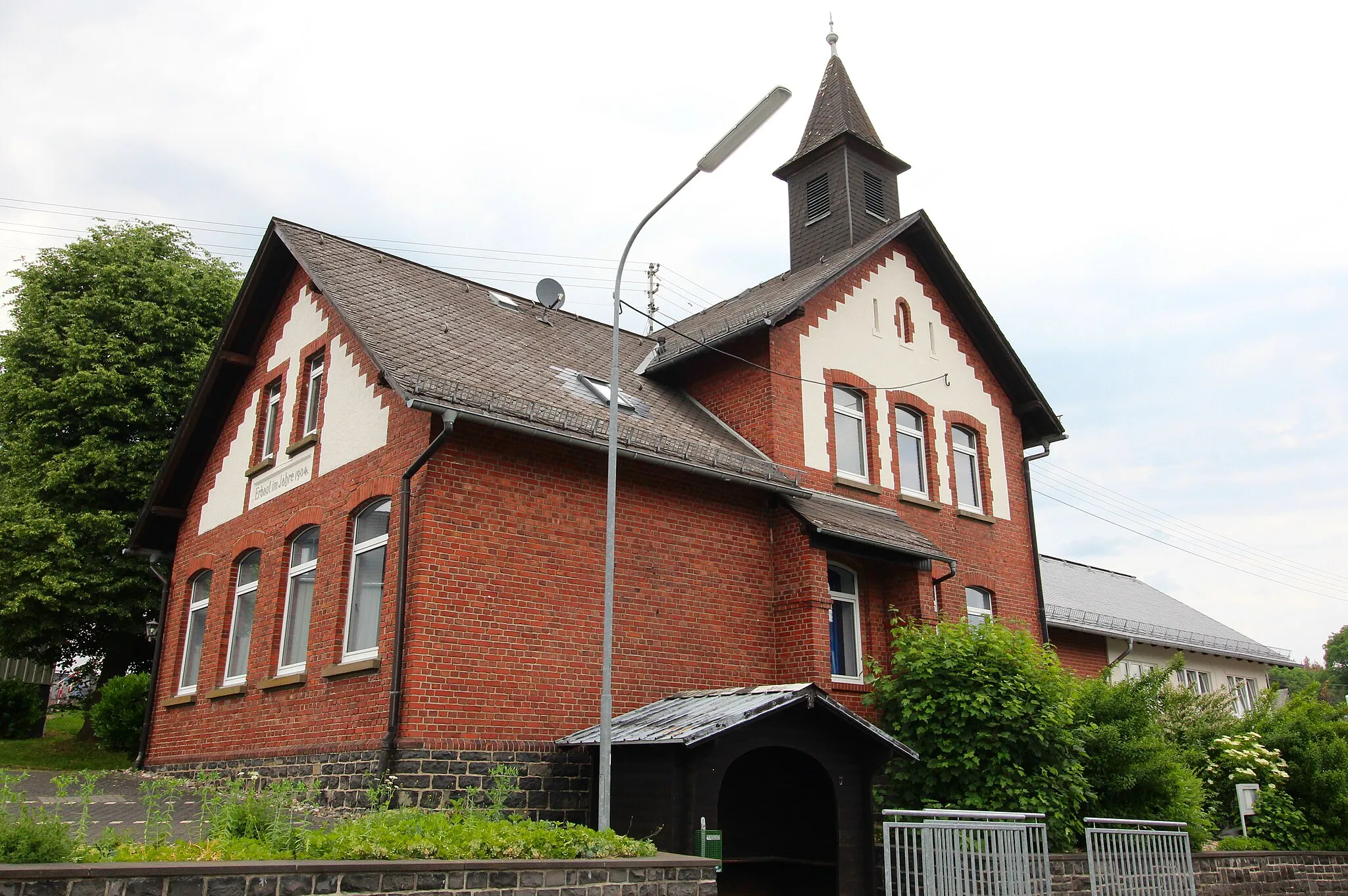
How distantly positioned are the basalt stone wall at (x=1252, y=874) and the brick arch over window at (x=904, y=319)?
934cm

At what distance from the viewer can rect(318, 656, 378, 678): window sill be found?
38.6 ft

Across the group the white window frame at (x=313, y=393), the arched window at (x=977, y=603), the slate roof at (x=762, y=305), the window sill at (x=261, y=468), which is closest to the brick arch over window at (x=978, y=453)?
the arched window at (x=977, y=603)

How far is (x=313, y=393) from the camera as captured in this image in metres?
15.8

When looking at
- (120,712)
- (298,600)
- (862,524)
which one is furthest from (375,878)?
(120,712)

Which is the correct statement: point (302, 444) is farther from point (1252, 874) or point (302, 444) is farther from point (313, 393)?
point (1252, 874)

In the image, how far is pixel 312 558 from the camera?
14.5 m

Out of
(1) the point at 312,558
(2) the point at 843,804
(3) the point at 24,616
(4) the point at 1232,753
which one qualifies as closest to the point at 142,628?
(3) the point at 24,616

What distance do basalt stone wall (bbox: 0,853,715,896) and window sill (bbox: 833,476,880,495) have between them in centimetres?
854

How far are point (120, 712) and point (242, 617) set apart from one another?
6.53 m

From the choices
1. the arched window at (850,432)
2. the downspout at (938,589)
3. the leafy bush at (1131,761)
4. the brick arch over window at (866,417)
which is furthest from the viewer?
the arched window at (850,432)

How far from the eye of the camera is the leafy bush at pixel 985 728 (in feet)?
43.1

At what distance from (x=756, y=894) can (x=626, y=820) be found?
9.64ft

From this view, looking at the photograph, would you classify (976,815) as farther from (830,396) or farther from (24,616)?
(24,616)

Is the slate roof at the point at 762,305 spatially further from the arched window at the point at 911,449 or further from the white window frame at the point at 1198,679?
the white window frame at the point at 1198,679
